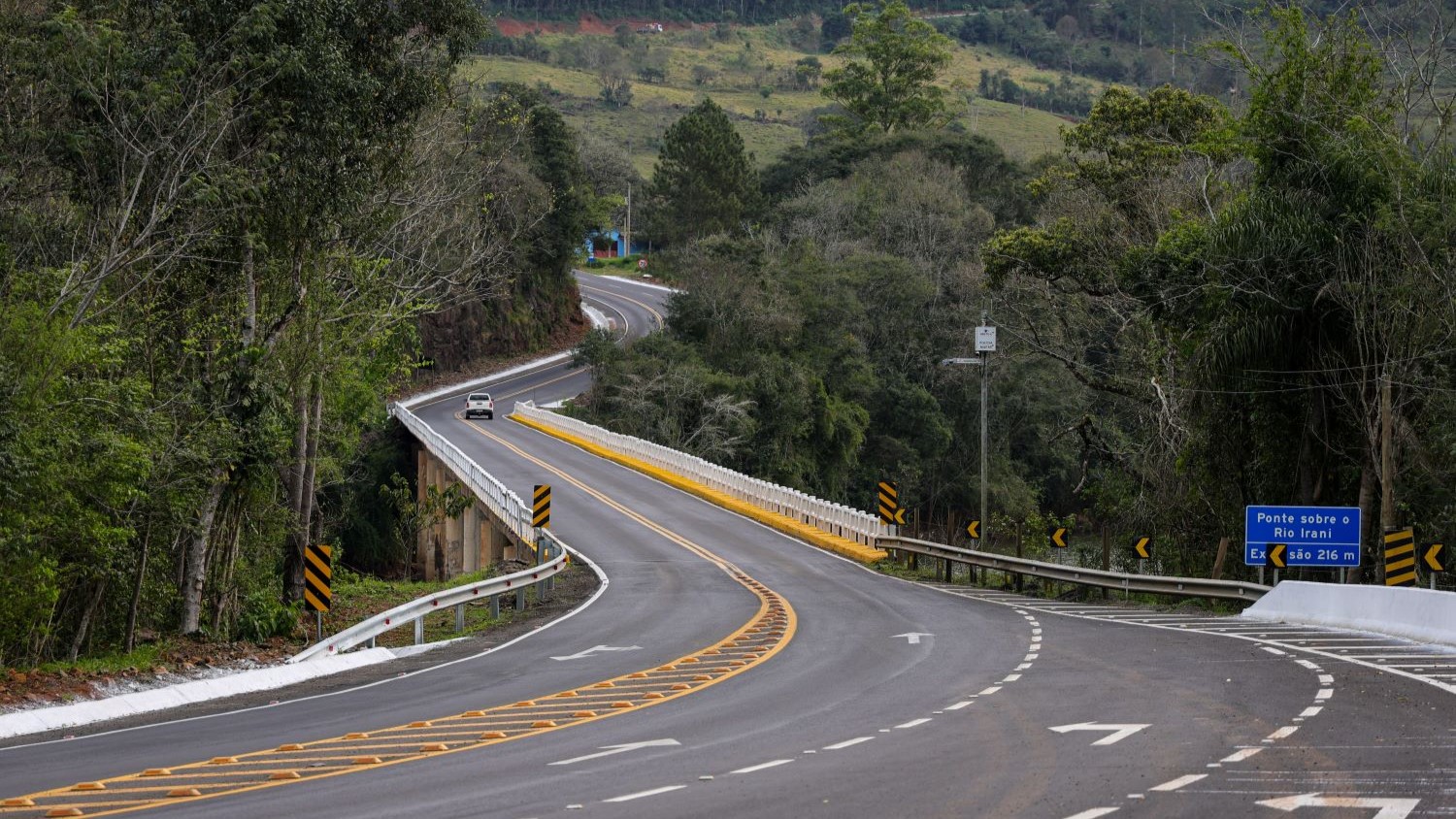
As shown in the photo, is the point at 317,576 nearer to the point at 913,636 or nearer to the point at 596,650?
the point at 596,650

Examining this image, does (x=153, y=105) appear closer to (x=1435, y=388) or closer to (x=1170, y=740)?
(x=1170, y=740)

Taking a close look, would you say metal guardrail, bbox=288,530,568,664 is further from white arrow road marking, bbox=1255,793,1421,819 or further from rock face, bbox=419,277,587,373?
rock face, bbox=419,277,587,373

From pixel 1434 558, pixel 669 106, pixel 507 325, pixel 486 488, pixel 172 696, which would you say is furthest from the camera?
pixel 669 106

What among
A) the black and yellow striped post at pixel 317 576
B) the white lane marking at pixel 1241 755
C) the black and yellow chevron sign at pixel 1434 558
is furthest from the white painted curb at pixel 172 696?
the black and yellow chevron sign at pixel 1434 558

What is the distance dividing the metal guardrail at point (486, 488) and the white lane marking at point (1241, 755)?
89.0 ft

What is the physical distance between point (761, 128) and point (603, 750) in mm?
165826

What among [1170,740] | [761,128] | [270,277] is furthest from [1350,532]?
[761,128]

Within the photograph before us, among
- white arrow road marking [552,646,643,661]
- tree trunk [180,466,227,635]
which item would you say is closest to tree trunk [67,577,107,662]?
tree trunk [180,466,227,635]

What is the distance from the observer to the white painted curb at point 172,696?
15312 millimetres

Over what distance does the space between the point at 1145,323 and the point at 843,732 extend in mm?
29589

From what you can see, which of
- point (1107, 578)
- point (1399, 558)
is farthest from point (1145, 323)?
point (1399, 558)

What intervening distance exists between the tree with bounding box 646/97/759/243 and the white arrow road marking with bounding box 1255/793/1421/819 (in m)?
94.2

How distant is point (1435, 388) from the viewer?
91.4ft

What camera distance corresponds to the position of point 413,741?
1359cm
